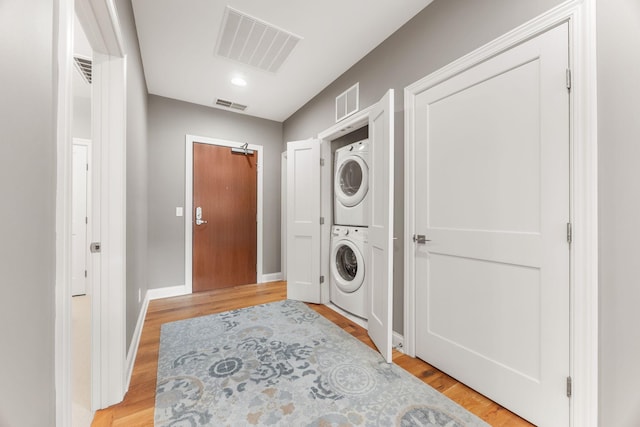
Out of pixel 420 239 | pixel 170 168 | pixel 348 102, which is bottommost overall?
pixel 420 239

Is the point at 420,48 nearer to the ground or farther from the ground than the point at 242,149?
farther from the ground

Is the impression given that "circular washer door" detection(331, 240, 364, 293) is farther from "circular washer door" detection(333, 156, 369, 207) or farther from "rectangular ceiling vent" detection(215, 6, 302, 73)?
"rectangular ceiling vent" detection(215, 6, 302, 73)

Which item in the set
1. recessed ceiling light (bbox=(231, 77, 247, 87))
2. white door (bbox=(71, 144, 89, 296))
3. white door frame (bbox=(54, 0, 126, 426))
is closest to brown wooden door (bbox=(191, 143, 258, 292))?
recessed ceiling light (bbox=(231, 77, 247, 87))

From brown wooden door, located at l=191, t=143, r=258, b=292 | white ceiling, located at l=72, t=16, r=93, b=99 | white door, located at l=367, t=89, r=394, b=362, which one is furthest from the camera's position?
brown wooden door, located at l=191, t=143, r=258, b=292

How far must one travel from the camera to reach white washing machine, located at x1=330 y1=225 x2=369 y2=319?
2541 mm

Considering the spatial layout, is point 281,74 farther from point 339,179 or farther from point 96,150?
point 96,150

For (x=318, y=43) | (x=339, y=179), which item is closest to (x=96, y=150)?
(x=318, y=43)

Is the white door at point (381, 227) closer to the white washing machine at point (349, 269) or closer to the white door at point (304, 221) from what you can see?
the white washing machine at point (349, 269)

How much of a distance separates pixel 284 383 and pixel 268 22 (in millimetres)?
2541

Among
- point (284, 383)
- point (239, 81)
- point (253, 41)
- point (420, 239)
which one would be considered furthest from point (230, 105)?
point (284, 383)

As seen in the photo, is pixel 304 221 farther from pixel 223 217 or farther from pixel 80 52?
pixel 80 52
